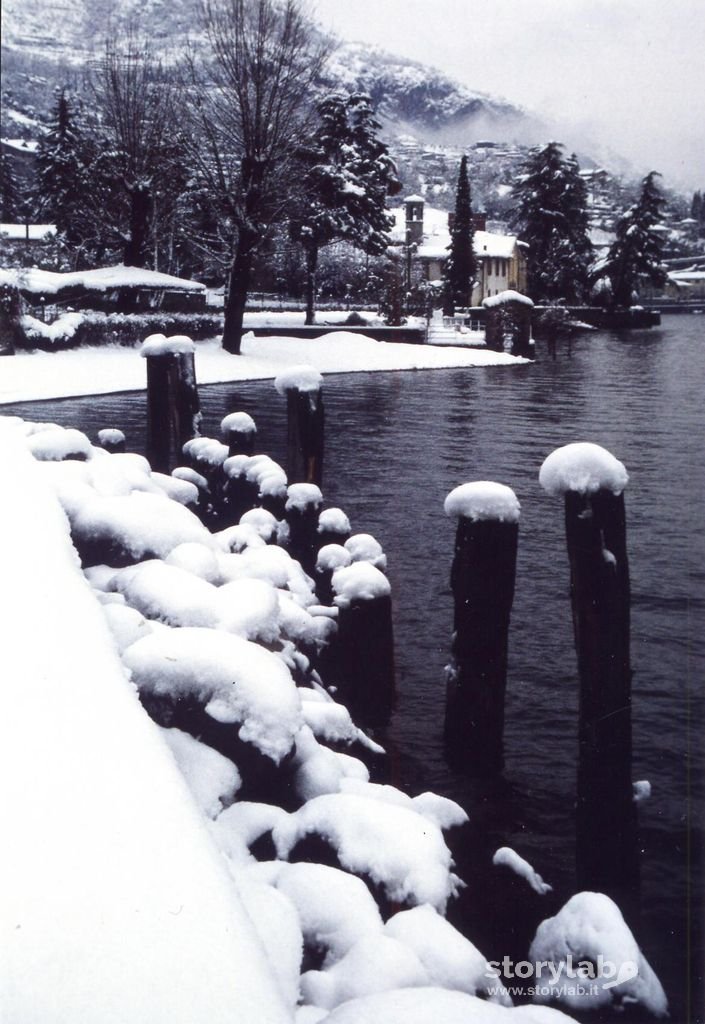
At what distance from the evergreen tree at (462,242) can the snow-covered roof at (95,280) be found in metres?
11.3

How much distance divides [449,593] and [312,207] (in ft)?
87.7

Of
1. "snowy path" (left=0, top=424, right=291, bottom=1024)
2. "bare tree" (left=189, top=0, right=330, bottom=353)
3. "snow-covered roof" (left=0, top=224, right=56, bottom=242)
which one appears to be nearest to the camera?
"snowy path" (left=0, top=424, right=291, bottom=1024)

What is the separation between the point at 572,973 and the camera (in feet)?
9.57

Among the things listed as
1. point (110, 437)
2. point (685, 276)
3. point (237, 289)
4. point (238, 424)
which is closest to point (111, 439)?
point (110, 437)

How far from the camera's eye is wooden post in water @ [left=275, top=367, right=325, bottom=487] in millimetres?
7086

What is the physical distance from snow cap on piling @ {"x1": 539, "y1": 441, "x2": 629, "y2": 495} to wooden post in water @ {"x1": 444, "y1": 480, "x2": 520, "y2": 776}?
55 cm

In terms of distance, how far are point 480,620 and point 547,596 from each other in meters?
2.70

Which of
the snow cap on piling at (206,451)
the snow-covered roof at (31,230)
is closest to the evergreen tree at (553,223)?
the snow cap on piling at (206,451)

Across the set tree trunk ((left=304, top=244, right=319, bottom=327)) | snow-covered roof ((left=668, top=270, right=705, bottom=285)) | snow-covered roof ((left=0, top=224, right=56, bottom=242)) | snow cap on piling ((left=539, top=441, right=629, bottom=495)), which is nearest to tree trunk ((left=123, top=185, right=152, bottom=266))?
tree trunk ((left=304, top=244, right=319, bottom=327))

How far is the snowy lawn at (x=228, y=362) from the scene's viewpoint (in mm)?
18391

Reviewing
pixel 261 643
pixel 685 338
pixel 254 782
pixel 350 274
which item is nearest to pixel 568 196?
pixel 685 338

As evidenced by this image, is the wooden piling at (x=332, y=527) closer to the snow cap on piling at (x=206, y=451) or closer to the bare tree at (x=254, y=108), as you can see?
the snow cap on piling at (x=206, y=451)

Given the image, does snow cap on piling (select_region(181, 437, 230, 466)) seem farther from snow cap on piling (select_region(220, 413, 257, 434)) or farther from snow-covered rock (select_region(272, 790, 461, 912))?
snow-covered rock (select_region(272, 790, 461, 912))

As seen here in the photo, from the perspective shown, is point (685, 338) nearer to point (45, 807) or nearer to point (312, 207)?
point (45, 807)
